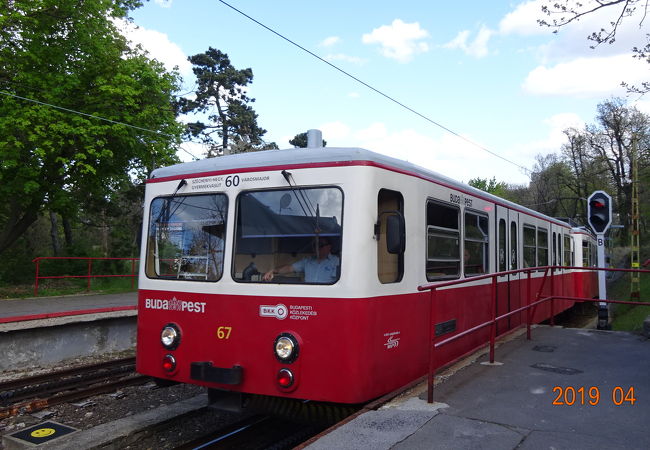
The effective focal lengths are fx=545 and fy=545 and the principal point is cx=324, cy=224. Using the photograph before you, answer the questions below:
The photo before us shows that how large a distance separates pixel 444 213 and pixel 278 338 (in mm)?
2717

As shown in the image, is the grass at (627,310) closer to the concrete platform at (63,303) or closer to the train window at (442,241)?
the train window at (442,241)

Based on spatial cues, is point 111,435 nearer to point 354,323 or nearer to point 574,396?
point 354,323

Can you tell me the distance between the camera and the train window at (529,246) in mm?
10461

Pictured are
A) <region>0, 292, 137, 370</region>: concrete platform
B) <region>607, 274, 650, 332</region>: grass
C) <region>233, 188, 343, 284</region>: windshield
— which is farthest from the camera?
<region>607, 274, 650, 332</region>: grass

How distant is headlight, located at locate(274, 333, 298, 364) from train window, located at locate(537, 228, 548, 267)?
26.9ft

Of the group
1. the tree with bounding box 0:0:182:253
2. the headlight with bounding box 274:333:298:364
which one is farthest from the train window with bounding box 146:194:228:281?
the tree with bounding box 0:0:182:253

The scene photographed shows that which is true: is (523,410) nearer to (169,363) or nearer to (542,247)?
(169,363)

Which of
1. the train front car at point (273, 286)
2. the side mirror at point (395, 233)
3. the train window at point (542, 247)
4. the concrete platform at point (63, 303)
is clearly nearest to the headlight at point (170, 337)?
the train front car at point (273, 286)

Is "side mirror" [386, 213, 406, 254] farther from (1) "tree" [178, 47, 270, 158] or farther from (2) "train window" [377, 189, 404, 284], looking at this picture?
(1) "tree" [178, 47, 270, 158]

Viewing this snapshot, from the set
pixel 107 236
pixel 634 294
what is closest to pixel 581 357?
pixel 634 294

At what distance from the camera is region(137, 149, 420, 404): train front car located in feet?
15.7

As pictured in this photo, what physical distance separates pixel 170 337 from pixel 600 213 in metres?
9.12

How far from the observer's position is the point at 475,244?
24.6ft

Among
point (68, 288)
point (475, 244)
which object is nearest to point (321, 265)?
point (475, 244)
